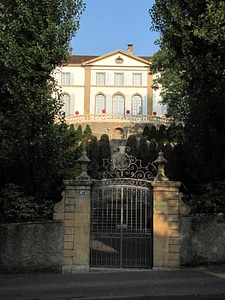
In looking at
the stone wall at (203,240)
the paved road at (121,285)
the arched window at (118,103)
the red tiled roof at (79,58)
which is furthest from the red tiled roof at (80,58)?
the paved road at (121,285)

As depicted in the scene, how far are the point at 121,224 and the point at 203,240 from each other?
6.95ft

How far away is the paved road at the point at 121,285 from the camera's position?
290 inches

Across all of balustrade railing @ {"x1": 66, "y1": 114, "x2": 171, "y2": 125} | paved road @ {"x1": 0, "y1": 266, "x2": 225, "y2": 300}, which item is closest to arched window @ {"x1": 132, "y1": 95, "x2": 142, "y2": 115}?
balustrade railing @ {"x1": 66, "y1": 114, "x2": 171, "y2": 125}

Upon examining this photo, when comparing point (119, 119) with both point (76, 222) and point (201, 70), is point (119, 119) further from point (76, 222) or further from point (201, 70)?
point (76, 222)

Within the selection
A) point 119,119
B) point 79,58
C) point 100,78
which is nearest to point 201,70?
point 119,119

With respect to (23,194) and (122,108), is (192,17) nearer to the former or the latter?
(23,194)

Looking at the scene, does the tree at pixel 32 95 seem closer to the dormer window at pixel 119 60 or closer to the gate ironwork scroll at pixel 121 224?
the gate ironwork scroll at pixel 121 224

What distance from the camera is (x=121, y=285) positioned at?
821cm

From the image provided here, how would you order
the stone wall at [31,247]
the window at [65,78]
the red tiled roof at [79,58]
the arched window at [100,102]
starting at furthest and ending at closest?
the red tiled roof at [79,58]
the window at [65,78]
the arched window at [100,102]
the stone wall at [31,247]

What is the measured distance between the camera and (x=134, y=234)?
10117 mm

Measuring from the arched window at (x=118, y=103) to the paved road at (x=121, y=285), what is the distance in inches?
1938

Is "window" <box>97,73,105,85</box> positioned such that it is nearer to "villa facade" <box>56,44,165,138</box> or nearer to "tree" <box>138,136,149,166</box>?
"villa facade" <box>56,44,165,138</box>

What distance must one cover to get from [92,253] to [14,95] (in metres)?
5.05

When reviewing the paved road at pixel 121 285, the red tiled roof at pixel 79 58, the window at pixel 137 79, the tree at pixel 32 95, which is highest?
the red tiled roof at pixel 79 58
